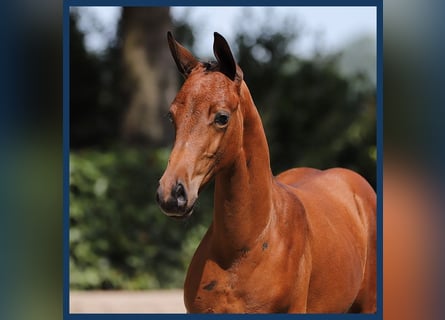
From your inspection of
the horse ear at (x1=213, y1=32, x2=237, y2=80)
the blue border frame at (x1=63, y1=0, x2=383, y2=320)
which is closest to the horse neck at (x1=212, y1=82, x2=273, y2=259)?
the horse ear at (x1=213, y1=32, x2=237, y2=80)

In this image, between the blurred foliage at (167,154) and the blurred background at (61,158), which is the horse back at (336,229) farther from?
the blurred foliage at (167,154)

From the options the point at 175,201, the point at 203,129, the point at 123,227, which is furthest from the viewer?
the point at 123,227

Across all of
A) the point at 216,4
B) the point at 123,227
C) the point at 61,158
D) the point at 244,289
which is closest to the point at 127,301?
the point at 123,227

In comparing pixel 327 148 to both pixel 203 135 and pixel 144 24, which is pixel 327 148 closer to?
pixel 144 24

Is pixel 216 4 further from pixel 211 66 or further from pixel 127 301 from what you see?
pixel 127 301

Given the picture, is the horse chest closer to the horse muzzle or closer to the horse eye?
the horse muzzle

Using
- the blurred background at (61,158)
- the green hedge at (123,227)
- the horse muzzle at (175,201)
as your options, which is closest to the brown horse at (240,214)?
the horse muzzle at (175,201)

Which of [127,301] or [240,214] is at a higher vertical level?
[240,214]

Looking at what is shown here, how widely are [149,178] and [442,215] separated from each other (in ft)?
12.7

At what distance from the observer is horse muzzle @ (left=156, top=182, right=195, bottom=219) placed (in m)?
3.62

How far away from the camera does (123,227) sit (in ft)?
25.0

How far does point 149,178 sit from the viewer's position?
776 cm

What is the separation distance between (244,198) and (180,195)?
541mm

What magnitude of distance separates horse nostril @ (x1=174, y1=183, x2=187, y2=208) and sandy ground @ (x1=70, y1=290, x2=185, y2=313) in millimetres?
2648
